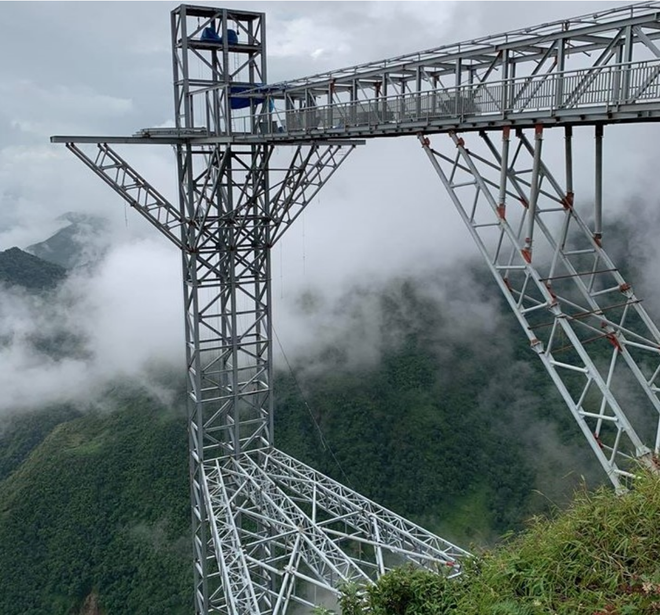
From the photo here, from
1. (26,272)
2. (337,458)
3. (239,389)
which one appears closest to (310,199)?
(239,389)

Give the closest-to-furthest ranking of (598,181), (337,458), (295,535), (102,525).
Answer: (598,181) → (295,535) → (102,525) → (337,458)

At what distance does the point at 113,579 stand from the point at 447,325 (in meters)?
43.2

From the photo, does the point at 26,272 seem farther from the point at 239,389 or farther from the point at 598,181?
the point at 598,181

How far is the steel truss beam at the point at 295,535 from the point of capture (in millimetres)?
10188

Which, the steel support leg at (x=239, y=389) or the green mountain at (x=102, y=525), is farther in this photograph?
the green mountain at (x=102, y=525)

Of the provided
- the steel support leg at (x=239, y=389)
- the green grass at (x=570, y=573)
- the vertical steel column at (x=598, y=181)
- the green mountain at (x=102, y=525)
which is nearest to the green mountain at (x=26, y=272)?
the green mountain at (x=102, y=525)

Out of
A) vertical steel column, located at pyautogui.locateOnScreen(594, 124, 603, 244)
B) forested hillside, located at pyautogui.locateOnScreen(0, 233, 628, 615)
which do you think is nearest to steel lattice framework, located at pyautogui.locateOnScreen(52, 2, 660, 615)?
vertical steel column, located at pyautogui.locateOnScreen(594, 124, 603, 244)

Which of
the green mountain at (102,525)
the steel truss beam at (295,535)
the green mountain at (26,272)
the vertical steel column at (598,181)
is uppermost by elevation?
the green mountain at (26,272)

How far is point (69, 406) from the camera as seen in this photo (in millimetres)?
81500

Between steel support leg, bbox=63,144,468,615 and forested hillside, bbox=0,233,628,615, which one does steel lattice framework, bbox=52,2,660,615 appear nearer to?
steel support leg, bbox=63,144,468,615

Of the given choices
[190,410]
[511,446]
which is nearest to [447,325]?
[511,446]

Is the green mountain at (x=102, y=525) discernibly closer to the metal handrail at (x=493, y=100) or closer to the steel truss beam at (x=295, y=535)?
the steel truss beam at (x=295, y=535)

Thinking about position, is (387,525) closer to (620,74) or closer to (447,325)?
(620,74)

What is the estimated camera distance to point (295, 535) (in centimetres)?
1141
